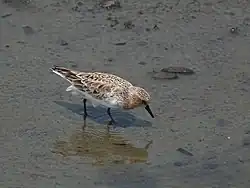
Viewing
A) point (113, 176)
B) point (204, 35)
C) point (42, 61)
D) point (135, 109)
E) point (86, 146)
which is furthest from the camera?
point (204, 35)

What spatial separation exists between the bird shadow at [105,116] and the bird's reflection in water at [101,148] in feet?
0.90

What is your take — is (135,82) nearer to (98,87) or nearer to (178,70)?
(178,70)

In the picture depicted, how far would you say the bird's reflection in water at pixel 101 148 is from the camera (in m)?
9.16

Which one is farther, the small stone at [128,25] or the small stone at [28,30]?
the small stone at [128,25]

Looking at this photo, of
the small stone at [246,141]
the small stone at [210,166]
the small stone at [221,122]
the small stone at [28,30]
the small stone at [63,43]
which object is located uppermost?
the small stone at [28,30]

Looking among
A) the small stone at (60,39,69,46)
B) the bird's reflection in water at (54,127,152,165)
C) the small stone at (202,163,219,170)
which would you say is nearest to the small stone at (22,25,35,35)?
the small stone at (60,39,69,46)

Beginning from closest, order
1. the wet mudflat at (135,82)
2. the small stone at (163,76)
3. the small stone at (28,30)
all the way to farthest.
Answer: the wet mudflat at (135,82)
the small stone at (163,76)
the small stone at (28,30)

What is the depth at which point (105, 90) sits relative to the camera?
9.85 m

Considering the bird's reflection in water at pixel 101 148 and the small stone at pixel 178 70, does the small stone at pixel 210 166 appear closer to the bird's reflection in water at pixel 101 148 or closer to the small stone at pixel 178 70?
the bird's reflection in water at pixel 101 148

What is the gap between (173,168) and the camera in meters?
8.90

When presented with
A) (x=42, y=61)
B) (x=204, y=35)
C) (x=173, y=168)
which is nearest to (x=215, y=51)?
(x=204, y=35)

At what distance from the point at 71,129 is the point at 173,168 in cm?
135

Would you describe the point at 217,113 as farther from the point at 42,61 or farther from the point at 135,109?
the point at 42,61

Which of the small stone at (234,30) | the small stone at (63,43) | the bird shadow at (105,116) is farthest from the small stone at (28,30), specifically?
the small stone at (234,30)
